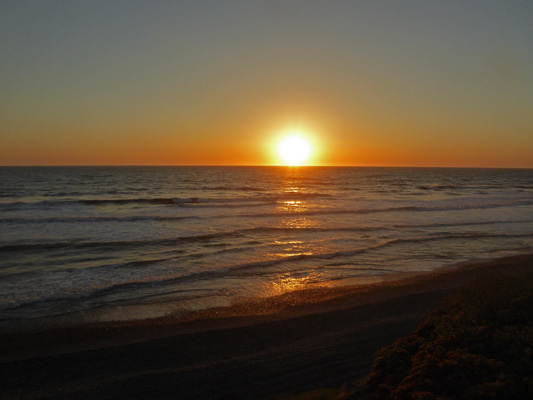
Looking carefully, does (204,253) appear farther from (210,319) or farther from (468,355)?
(468,355)

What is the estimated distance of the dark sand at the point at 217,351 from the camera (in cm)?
556

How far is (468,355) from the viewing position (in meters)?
3.93

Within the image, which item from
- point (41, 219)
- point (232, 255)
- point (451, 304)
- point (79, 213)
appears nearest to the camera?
point (451, 304)

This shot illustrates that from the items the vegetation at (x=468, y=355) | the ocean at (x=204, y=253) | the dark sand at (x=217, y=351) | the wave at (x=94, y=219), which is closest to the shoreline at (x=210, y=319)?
the dark sand at (x=217, y=351)

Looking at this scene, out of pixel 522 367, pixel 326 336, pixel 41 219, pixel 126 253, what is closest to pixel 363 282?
pixel 326 336

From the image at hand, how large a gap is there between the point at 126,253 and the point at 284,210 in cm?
1766

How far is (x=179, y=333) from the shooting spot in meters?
7.55

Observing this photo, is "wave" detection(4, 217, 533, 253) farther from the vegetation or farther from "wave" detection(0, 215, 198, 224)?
the vegetation

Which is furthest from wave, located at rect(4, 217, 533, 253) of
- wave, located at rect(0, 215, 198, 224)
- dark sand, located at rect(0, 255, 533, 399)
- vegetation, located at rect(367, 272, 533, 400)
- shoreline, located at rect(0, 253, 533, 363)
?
vegetation, located at rect(367, 272, 533, 400)

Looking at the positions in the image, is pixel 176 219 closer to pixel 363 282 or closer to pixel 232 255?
pixel 232 255

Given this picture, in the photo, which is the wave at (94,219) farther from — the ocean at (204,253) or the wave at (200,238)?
the wave at (200,238)

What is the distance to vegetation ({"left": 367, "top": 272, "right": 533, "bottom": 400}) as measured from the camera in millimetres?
3572

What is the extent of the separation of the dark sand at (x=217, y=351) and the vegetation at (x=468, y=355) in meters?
1.58

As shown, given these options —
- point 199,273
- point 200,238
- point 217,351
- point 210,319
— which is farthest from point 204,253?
point 217,351
